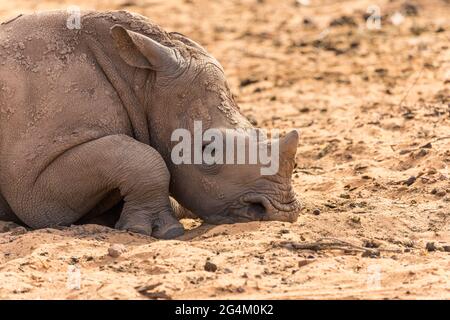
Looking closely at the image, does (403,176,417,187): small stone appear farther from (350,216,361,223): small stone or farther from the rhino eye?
the rhino eye

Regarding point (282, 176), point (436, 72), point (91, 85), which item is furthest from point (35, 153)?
point (436, 72)

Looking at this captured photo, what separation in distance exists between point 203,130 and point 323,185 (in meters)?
1.93

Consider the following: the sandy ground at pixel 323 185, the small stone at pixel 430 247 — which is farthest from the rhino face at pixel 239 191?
the small stone at pixel 430 247

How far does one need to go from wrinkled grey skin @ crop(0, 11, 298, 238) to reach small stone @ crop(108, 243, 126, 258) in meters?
0.61

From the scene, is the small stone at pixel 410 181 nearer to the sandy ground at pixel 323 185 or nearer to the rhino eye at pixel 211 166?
the sandy ground at pixel 323 185

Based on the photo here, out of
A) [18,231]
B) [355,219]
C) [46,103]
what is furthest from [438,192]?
[18,231]

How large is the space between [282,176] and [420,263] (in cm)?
124

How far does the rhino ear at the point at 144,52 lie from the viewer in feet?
25.9

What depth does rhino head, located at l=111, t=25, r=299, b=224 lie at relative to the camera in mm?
7789

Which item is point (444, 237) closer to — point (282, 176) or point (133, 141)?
point (282, 176)

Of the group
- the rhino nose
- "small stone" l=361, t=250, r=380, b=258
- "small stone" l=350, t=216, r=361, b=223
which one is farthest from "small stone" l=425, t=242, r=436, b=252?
the rhino nose

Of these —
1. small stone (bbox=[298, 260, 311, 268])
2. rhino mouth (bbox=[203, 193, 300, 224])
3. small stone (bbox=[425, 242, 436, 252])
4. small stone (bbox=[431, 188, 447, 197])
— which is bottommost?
small stone (bbox=[425, 242, 436, 252])

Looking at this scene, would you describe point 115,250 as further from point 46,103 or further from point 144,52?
point 144,52

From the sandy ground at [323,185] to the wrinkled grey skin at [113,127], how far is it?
0.75 feet
